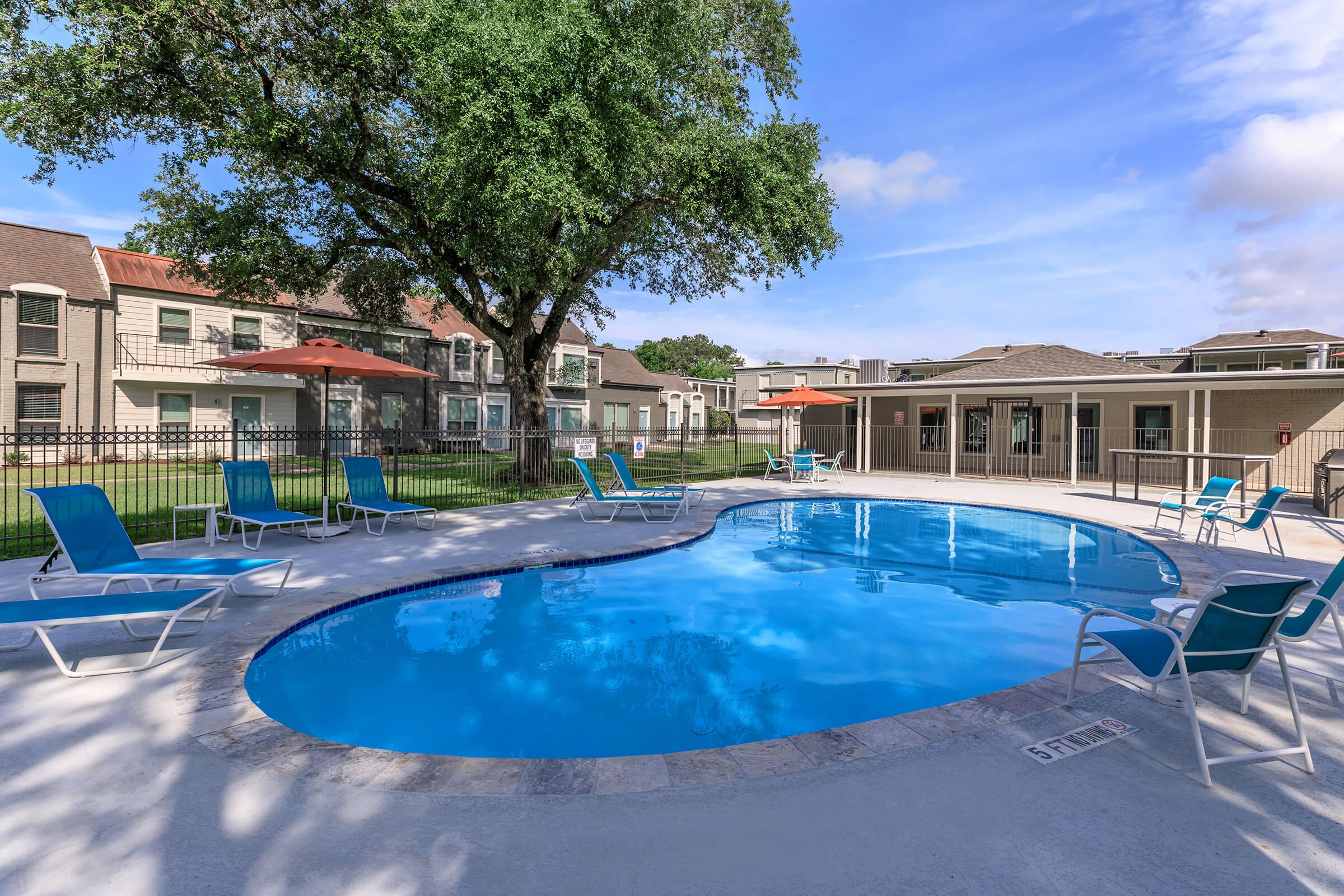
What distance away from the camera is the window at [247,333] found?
2344 cm

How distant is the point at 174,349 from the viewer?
22.0m

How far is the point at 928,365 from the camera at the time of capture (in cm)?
3284

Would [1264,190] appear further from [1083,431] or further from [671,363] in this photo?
[671,363]

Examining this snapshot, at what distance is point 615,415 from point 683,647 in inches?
1281

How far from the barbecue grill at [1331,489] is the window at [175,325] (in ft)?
104

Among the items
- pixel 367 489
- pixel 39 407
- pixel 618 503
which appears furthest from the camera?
pixel 39 407

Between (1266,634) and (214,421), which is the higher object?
(214,421)

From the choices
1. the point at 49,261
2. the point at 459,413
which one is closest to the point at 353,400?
the point at 459,413

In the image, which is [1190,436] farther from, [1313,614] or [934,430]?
[1313,614]

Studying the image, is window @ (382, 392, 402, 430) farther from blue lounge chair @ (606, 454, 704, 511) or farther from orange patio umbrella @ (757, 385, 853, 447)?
blue lounge chair @ (606, 454, 704, 511)

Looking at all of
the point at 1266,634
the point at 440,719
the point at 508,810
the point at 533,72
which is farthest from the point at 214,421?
the point at 1266,634

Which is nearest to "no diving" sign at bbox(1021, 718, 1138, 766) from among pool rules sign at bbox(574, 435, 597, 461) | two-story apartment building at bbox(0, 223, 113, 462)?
pool rules sign at bbox(574, 435, 597, 461)

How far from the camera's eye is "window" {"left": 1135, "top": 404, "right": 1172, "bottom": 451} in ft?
64.2

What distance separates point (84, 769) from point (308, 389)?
82.4ft
